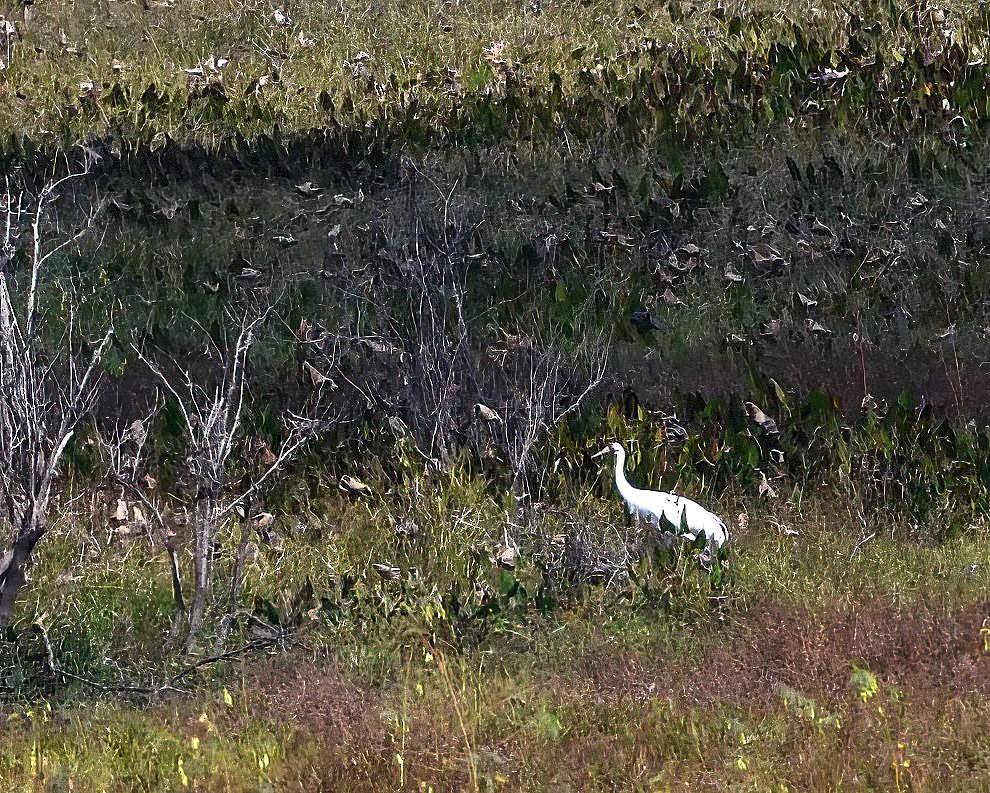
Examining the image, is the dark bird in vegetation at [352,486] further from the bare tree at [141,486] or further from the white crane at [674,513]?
the white crane at [674,513]

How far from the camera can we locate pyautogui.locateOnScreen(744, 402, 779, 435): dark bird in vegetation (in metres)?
6.82

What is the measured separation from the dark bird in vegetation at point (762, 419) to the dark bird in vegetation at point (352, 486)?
6.32 feet

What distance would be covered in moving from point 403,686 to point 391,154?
598 cm

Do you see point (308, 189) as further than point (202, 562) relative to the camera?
Yes

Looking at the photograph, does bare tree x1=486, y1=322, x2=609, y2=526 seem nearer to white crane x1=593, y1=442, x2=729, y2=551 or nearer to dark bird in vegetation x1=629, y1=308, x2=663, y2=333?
dark bird in vegetation x1=629, y1=308, x2=663, y2=333

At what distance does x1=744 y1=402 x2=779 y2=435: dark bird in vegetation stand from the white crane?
85 cm

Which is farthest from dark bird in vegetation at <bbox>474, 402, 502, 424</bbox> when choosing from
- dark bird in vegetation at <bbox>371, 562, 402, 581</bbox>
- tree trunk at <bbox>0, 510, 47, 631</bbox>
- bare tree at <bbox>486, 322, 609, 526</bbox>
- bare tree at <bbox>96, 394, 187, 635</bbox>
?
tree trunk at <bbox>0, 510, 47, 631</bbox>

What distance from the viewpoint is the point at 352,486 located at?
259 inches

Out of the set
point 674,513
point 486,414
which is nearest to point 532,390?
point 486,414

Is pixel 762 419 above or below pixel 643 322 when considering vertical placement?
above

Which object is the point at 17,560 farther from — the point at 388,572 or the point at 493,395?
the point at 493,395

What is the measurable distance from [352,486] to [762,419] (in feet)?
6.61

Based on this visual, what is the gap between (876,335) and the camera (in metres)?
8.28

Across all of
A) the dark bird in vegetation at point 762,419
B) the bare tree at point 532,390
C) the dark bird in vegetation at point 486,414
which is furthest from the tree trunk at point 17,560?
the dark bird in vegetation at point 762,419
